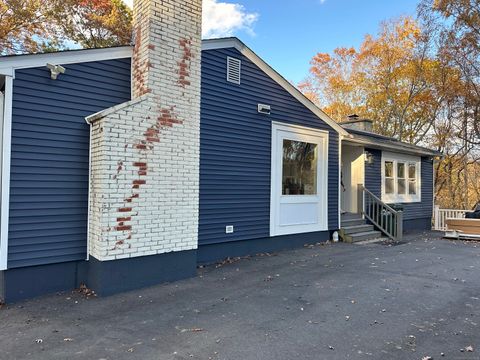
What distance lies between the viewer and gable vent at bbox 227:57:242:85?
7.07 meters

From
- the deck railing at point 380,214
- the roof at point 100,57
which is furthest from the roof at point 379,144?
the roof at point 100,57

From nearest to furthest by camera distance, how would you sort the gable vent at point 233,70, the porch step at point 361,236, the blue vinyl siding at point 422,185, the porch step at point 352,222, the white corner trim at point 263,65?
1. the white corner trim at point 263,65
2. the gable vent at point 233,70
3. the porch step at point 361,236
4. the porch step at point 352,222
5. the blue vinyl siding at point 422,185

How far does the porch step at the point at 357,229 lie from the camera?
936 cm

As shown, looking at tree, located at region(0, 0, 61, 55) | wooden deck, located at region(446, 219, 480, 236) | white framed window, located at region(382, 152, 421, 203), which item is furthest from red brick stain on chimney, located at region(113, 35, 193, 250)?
tree, located at region(0, 0, 61, 55)

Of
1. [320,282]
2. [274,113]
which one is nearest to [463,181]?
[274,113]

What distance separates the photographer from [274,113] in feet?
25.9

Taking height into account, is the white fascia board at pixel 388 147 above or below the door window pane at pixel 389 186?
above

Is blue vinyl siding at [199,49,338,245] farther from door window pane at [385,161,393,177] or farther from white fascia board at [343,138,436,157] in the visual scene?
door window pane at [385,161,393,177]

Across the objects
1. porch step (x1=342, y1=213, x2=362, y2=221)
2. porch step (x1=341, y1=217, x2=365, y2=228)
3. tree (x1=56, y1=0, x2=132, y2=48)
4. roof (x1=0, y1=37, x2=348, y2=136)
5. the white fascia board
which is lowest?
porch step (x1=341, y1=217, x2=365, y2=228)

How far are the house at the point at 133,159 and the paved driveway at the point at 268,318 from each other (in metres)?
0.54

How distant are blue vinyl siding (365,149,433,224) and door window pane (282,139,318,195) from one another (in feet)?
9.25

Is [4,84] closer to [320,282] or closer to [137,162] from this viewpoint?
[137,162]

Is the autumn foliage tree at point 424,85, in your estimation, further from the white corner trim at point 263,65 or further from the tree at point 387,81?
the white corner trim at point 263,65

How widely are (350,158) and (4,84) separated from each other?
9.08 m
